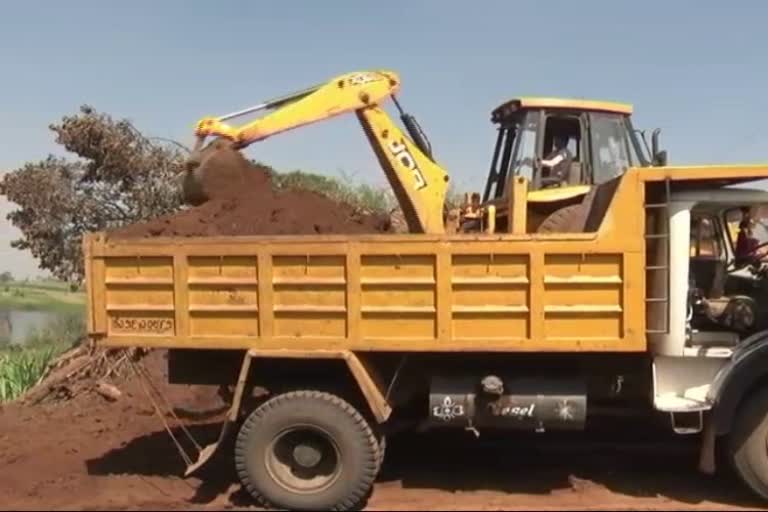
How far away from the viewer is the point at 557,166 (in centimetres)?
845

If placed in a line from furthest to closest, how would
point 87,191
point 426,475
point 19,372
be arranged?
1. point 87,191
2. point 19,372
3. point 426,475

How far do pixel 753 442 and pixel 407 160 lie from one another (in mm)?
3636

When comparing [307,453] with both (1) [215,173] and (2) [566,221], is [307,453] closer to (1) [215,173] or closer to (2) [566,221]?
(2) [566,221]

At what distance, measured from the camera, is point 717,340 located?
6.59 meters

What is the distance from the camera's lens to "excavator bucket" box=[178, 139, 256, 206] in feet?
26.1

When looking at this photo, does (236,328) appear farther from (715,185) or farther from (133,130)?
(133,130)

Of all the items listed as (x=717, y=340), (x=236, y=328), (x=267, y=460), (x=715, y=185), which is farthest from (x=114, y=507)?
(x=715, y=185)

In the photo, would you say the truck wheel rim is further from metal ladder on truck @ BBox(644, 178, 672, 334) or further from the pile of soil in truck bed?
metal ladder on truck @ BBox(644, 178, 672, 334)

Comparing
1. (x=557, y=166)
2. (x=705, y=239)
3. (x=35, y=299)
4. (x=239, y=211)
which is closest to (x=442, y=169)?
(x=557, y=166)

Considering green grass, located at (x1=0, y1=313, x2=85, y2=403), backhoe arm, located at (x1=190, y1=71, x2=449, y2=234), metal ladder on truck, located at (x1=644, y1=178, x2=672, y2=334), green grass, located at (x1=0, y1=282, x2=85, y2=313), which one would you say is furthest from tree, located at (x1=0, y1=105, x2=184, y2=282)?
metal ladder on truck, located at (x1=644, y1=178, x2=672, y2=334)

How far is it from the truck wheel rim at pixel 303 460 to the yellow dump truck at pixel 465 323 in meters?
0.01

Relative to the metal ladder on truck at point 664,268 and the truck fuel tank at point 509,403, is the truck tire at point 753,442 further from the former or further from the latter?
the truck fuel tank at point 509,403

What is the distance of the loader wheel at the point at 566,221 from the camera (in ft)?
22.9

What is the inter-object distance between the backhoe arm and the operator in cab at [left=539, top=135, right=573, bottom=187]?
0.94 meters
